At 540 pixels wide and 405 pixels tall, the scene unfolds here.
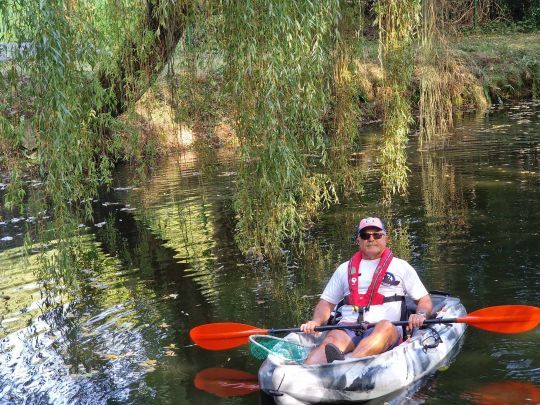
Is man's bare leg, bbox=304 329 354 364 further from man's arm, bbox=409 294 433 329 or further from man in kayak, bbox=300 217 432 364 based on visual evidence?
man's arm, bbox=409 294 433 329

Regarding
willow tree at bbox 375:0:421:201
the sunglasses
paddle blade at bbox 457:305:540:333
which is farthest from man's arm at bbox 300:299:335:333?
willow tree at bbox 375:0:421:201

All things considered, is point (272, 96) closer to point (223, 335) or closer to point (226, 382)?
point (223, 335)

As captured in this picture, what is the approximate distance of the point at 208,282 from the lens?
28.6 feet

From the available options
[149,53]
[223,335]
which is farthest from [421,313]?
[149,53]

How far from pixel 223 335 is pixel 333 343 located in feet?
3.19

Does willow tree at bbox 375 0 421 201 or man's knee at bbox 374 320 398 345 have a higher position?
willow tree at bbox 375 0 421 201

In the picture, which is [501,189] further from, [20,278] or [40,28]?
[40,28]

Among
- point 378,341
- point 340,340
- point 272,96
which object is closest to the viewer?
point 378,341

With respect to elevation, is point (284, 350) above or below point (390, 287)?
below

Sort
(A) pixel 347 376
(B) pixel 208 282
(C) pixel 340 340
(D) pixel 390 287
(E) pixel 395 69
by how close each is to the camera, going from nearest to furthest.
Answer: (A) pixel 347 376 → (C) pixel 340 340 → (D) pixel 390 287 → (B) pixel 208 282 → (E) pixel 395 69

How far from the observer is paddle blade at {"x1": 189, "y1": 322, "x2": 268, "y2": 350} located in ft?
20.4

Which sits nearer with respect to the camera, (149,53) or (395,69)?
(149,53)

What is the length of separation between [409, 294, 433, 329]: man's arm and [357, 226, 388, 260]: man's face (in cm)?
46

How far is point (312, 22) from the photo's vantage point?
6797 millimetres
